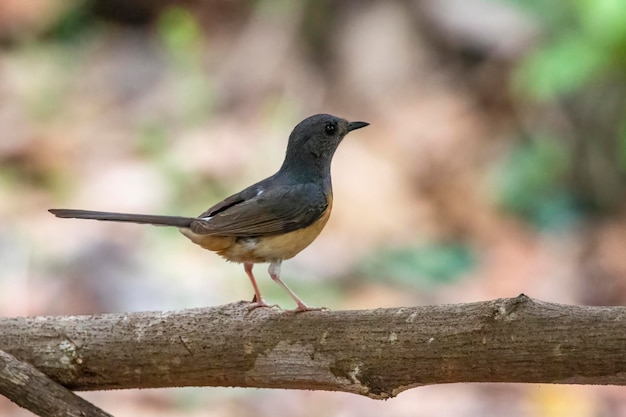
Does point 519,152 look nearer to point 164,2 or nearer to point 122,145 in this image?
point 122,145

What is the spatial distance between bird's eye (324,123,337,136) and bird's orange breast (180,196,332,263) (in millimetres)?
464

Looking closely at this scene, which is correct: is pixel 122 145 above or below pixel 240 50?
below

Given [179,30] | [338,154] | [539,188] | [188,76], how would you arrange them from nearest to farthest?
[539,188] → [179,30] → [188,76] → [338,154]

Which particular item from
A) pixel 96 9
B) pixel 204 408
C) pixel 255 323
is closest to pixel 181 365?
pixel 255 323

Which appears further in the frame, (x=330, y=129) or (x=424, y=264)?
(x=424, y=264)

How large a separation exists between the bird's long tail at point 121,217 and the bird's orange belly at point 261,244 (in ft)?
0.30

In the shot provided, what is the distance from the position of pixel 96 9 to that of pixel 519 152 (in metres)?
Answer: 5.47

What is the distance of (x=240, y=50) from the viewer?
1059 centimetres

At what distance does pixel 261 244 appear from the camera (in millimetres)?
3625

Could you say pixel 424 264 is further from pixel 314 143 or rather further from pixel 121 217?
pixel 121 217

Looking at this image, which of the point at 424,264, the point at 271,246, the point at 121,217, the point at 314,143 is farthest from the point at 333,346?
the point at 424,264

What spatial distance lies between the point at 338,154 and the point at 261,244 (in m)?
5.70

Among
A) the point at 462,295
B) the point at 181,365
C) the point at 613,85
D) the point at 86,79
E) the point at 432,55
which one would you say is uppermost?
the point at 432,55

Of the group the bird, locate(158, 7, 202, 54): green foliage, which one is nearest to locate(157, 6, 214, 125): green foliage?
locate(158, 7, 202, 54): green foliage
